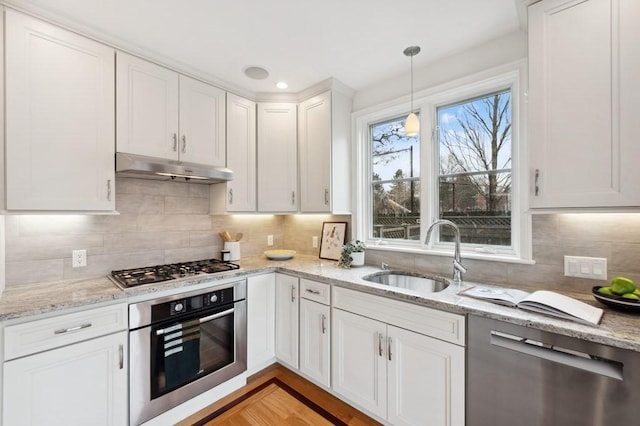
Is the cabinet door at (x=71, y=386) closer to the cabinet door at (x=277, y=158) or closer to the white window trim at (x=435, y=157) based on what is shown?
the cabinet door at (x=277, y=158)

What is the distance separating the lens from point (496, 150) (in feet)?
6.41

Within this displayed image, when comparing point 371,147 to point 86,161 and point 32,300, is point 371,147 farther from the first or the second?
point 32,300

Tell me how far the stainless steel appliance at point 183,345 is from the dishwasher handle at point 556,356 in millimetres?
1712

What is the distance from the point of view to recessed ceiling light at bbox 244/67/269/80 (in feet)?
7.39

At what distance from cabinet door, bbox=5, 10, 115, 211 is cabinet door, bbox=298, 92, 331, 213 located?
4.92 ft

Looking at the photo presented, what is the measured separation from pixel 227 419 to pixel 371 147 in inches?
97.9

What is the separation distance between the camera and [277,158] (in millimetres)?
2719

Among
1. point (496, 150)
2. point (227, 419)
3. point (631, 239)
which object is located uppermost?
point (496, 150)

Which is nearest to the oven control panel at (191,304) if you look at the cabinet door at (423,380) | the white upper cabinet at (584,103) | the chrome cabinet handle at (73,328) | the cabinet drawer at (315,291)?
the chrome cabinet handle at (73,328)

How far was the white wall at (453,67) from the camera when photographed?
1808mm

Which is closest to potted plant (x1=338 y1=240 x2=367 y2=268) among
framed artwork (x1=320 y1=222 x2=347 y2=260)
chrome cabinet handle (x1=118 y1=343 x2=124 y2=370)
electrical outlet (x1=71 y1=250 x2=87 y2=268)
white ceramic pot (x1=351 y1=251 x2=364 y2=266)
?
white ceramic pot (x1=351 y1=251 x2=364 y2=266)

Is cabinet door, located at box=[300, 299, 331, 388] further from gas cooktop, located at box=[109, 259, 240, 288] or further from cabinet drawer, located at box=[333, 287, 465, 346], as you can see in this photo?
gas cooktop, located at box=[109, 259, 240, 288]

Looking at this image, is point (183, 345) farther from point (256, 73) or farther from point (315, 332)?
point (256, 73)

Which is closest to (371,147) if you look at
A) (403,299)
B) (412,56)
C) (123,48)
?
(412,56)
